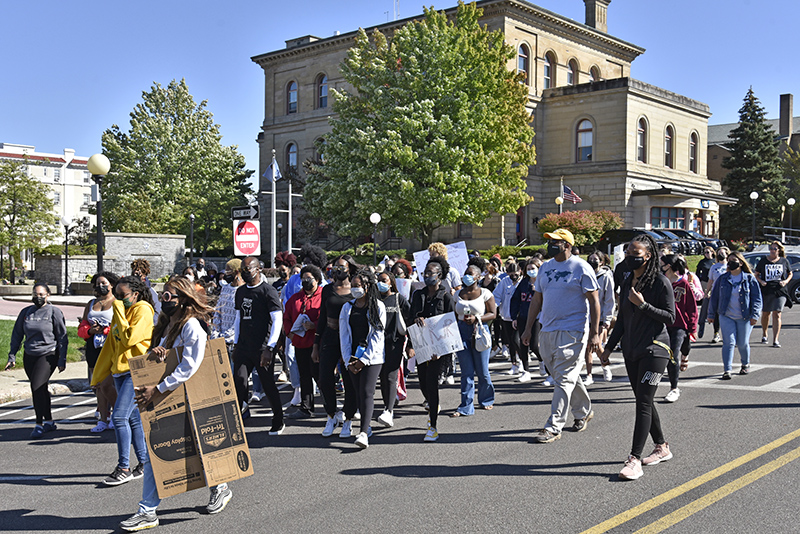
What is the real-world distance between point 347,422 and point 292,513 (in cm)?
255

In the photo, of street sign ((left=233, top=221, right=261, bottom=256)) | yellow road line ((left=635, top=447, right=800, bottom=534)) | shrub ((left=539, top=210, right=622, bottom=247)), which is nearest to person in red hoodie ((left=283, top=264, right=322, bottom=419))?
yellow road line ((left=635, top=447, right=800, bottom=534))

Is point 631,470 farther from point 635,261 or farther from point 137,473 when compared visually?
point 137,473

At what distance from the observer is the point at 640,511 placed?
525cm

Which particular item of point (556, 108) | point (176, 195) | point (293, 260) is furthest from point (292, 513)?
point (176, 195)

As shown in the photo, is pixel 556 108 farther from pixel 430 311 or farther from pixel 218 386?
pixel 218 386

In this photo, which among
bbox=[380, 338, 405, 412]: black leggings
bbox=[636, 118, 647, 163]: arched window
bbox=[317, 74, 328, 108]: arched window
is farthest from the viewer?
bbox=[317, 74, 328, 108]: arched window

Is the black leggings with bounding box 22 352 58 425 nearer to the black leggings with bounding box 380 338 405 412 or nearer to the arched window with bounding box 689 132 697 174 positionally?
the black leggings with bounding box 380 338 405 412

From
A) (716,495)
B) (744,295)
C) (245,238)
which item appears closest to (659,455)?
(716,495)

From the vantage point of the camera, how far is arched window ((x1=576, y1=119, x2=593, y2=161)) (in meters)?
46.2

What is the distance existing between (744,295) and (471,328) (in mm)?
4773

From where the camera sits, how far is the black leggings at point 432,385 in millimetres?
7719

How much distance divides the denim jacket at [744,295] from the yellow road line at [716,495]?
4.54 metres

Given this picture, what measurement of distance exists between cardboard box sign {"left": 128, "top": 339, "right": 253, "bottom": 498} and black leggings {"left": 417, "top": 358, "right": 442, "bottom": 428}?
273 centimetres

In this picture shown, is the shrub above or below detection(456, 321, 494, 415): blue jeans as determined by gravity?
above
